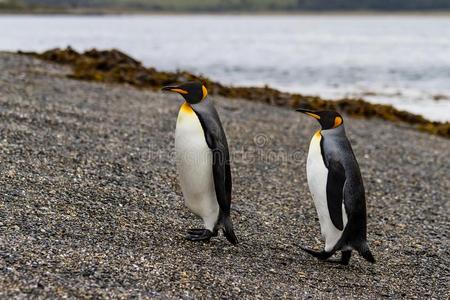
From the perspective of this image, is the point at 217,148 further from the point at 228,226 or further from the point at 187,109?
the point at 228,226

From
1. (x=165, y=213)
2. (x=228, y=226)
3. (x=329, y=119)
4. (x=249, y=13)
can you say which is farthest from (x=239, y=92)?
(x=249, y=13)

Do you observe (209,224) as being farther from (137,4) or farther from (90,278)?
(137,4)

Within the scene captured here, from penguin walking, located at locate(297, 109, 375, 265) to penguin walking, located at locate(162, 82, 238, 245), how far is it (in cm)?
64

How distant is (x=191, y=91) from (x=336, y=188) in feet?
3.95

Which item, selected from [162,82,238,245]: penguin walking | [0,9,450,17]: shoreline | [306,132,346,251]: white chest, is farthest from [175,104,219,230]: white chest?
[0,9,450,17]: shoreline

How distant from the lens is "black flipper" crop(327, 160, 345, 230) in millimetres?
4500

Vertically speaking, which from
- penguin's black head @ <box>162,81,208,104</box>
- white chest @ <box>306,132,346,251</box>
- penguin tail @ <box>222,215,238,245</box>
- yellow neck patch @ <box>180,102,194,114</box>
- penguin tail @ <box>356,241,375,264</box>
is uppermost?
penguin's black head @ <box>162,81,208,104</box>

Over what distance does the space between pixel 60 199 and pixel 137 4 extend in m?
186

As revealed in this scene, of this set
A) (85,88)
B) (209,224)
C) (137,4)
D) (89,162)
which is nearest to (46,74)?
(85,88)

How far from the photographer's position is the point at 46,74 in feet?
39.9

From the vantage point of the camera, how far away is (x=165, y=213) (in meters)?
5.29

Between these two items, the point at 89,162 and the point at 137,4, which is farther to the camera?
the point at 137,4

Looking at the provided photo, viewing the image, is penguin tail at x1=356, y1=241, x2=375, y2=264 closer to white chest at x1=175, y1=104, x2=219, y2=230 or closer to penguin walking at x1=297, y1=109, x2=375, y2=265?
penguin walking at x1=297, y1=109, x2=375, y2=265

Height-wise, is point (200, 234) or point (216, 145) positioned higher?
point (216, 145)
